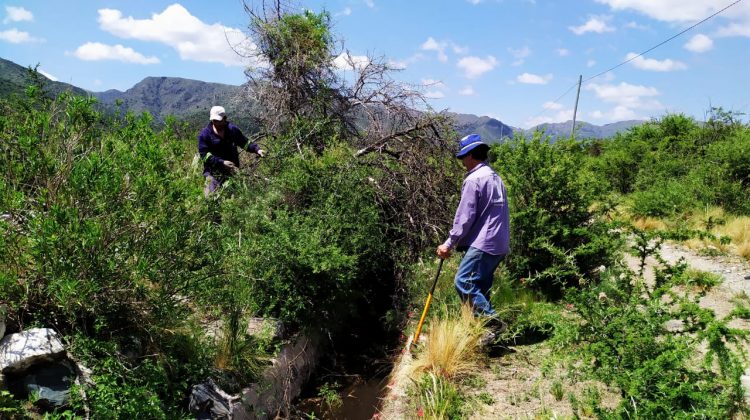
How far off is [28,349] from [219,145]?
3.90 metres

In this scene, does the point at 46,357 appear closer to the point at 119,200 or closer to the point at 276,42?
the point at 119,200

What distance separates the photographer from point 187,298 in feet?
12.5

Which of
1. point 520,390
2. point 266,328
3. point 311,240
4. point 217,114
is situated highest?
point 217,114

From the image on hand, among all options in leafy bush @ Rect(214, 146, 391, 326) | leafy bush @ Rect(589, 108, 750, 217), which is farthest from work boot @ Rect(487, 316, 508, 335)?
leafy bush @ Rect(589, 108, 750, 217)

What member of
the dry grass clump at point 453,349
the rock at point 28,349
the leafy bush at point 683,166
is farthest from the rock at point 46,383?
the leafy bush at point 683,166

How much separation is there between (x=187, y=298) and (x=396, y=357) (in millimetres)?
2747

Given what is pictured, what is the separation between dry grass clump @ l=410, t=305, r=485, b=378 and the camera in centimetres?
433

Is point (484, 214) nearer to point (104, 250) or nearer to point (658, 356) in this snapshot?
point (658, 356)

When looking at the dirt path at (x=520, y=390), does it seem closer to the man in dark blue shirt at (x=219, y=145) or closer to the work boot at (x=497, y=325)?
the work boot at (x=497, y=325)

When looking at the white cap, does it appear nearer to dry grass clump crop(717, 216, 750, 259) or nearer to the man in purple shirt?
the man in purple shirt

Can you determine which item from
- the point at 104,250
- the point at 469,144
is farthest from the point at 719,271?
the point at 104,250

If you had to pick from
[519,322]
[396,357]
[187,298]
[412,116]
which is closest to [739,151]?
[412,116]

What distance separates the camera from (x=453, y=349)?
14.4 ft

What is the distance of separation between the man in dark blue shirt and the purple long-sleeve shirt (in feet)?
10.2
